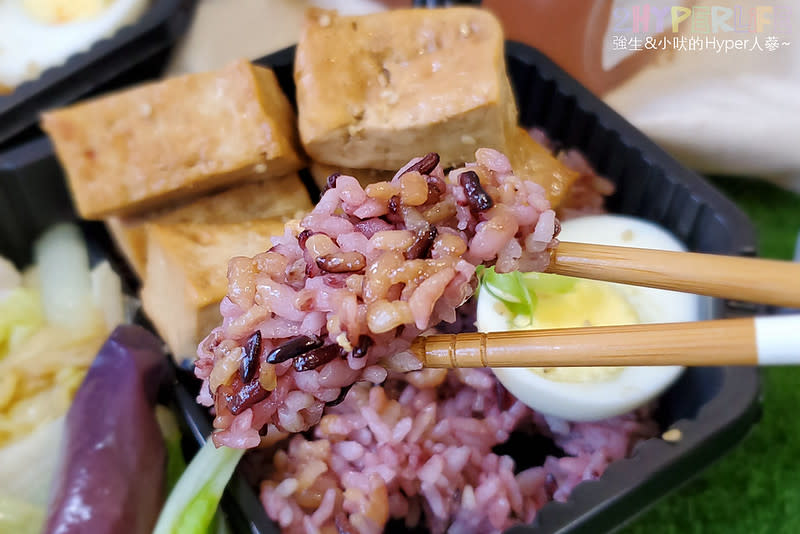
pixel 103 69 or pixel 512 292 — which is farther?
pixel 103 69

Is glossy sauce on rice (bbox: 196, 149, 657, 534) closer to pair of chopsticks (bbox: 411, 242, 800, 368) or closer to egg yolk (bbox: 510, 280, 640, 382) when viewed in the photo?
pair of chopsticks (bbox: 411, 242, 800, 368)

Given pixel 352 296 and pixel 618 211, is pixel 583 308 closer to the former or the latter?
pixel 618 211

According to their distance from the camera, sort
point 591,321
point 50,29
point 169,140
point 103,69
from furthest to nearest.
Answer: point 50,29
point 103,69
point 169,140
point 591,321

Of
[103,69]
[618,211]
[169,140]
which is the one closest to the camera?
[169,140]

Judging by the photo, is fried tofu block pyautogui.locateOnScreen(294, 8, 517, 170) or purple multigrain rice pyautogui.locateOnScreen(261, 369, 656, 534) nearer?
purple multigrain rice pyautogui.locateOnScreen(261, 369, 656, 534)

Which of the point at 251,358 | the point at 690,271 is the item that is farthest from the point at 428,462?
the point at 690,271

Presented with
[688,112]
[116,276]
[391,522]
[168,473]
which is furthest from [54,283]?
[688,112]

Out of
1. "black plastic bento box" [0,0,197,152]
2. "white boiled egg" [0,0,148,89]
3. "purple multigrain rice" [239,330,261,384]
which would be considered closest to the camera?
"purple multigrain rice" [239,330,261,384]

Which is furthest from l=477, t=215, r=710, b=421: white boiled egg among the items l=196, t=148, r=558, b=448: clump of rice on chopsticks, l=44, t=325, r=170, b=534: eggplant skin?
l=44, t=325, r=170, b=534: eggplant skin

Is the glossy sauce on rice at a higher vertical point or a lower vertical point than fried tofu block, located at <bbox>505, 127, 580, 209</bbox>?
higher
